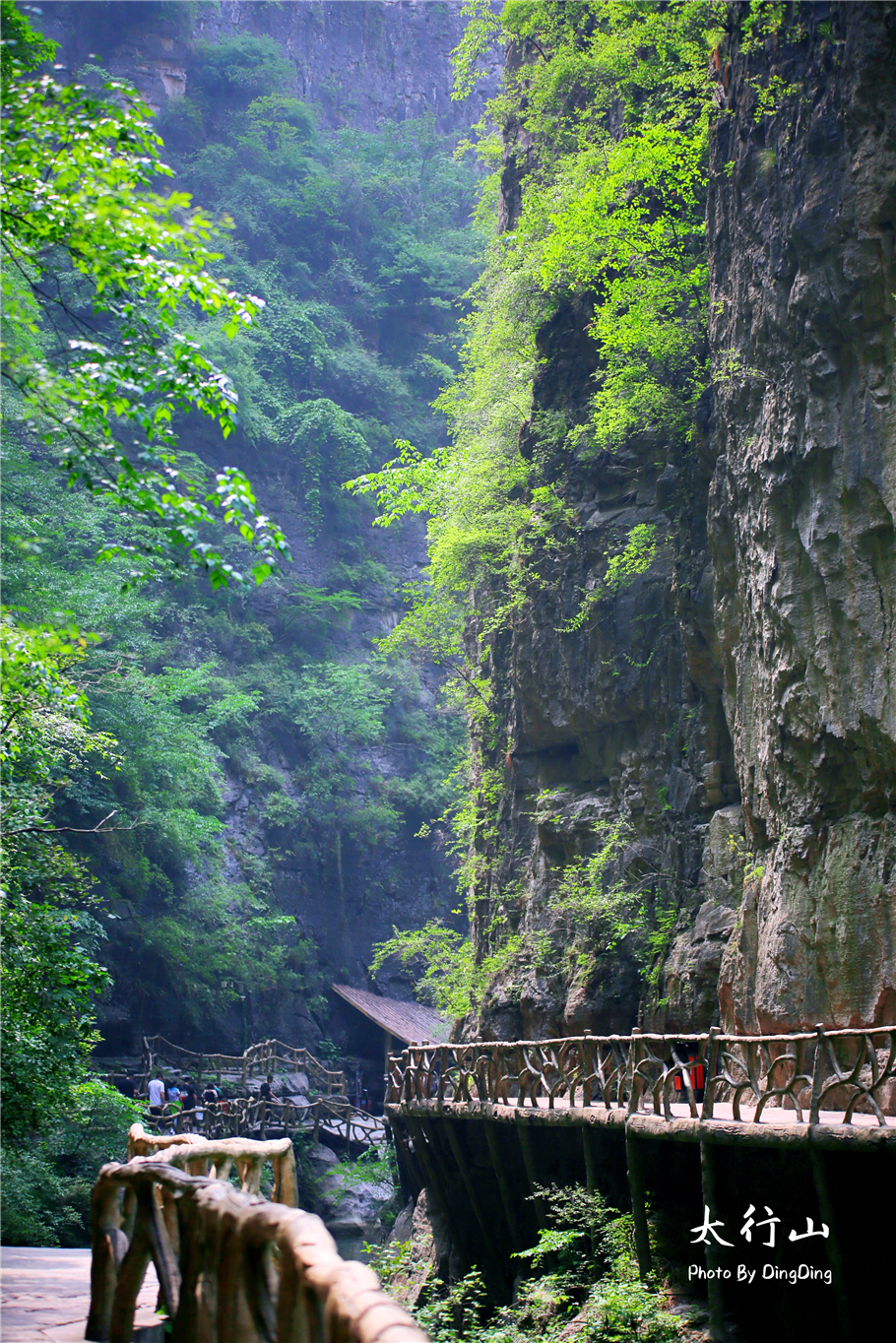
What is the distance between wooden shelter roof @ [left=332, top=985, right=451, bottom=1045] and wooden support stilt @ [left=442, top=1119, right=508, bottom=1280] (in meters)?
11.5

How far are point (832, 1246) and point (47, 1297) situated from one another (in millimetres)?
6472

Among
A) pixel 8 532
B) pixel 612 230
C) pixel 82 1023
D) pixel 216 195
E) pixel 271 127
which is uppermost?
pixel 271 127

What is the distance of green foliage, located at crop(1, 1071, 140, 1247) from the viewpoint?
525 inches

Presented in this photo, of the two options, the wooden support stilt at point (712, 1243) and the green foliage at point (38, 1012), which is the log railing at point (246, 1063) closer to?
the green foliage at point (38, 1012)

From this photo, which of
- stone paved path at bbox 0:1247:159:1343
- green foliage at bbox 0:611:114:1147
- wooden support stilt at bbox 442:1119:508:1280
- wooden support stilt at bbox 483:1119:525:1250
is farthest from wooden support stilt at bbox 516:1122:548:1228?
stone paved path at bbox 0:1247:159:1343

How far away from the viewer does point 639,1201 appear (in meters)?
10.9

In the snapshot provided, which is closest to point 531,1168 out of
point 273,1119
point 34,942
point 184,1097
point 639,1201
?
point 639,1201

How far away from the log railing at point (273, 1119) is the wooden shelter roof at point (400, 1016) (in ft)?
8.43

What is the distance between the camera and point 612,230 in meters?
18.4

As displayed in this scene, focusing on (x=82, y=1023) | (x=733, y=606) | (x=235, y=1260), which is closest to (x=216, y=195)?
(x=733, y=606)

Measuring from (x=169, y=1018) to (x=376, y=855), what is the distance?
33.3ft

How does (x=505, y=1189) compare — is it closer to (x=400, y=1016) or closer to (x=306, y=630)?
(x=400, y=1016)

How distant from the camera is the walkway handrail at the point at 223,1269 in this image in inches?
101

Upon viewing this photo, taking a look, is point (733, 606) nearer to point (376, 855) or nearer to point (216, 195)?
point (376, 855)
